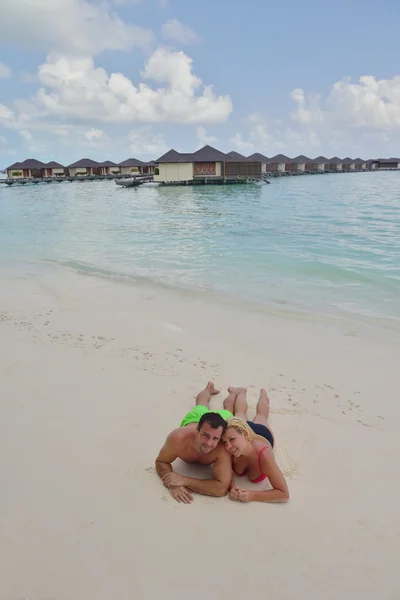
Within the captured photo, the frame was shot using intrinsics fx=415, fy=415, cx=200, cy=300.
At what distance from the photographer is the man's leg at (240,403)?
3.95 m

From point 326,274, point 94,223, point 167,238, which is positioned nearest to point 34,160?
point 94,223

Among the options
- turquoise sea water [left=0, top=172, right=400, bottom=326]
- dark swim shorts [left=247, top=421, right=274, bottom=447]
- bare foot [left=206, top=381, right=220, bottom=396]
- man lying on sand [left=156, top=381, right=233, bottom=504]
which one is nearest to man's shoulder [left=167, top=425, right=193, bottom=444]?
man lying on sand [left=156, top=381, right=233, bottom=504]

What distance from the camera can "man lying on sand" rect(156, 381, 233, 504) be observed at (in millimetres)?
2838

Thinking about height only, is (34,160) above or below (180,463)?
above

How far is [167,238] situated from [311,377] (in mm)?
12745

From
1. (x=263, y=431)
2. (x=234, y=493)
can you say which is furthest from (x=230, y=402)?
(x=234, y=493)

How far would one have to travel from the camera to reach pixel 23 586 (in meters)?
2.26

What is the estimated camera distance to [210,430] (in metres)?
2.81

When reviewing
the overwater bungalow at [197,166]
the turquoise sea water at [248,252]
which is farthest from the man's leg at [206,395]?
the overwater bungalow at [197,166]

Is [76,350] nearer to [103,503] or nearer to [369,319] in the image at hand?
Answer: [103,503]

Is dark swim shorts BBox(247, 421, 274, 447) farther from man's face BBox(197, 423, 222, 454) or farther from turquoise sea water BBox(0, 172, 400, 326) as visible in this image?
turquoise sea water BBox(0, 172, 400, 326)

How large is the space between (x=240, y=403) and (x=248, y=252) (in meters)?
9.98

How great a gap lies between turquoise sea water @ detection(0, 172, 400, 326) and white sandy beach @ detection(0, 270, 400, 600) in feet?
8.19

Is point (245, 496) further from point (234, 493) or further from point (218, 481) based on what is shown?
point (218, 481)
